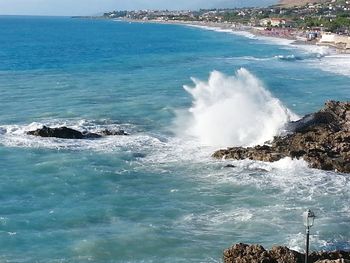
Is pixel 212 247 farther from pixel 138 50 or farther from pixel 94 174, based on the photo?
pixel 138 50

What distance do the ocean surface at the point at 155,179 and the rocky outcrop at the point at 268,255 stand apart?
157 centimetres

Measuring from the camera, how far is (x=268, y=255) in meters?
14.8

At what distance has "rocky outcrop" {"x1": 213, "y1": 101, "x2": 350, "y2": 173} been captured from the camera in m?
24.9

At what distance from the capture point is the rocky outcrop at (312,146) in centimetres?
2493

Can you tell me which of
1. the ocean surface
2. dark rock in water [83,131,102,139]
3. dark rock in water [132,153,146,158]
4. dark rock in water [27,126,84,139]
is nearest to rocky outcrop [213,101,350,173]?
the ocean surface

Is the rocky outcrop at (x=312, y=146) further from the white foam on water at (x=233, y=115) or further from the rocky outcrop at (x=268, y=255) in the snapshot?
the rocky outcrop at (x=268, y=255)

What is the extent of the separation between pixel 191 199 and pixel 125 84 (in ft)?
98.9

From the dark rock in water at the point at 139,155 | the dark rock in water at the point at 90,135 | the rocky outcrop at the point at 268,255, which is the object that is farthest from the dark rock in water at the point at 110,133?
the rocky outcrop at the point at 268,255

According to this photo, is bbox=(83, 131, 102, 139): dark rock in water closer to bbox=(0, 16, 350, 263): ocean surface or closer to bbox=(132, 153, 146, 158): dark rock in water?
bbox=(0, 16, 350, 263): ocean surface

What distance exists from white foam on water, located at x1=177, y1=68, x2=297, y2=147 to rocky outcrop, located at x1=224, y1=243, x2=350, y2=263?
14.4 metres

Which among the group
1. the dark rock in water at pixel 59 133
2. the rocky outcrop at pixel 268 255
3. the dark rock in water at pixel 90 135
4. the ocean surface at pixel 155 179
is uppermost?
the rocky outcrop at pixel 268 255

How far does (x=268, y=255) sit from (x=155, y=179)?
973 cm

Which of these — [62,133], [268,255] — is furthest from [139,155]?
[268,255]

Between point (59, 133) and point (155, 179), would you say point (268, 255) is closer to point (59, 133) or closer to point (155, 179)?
point (155, 179)
